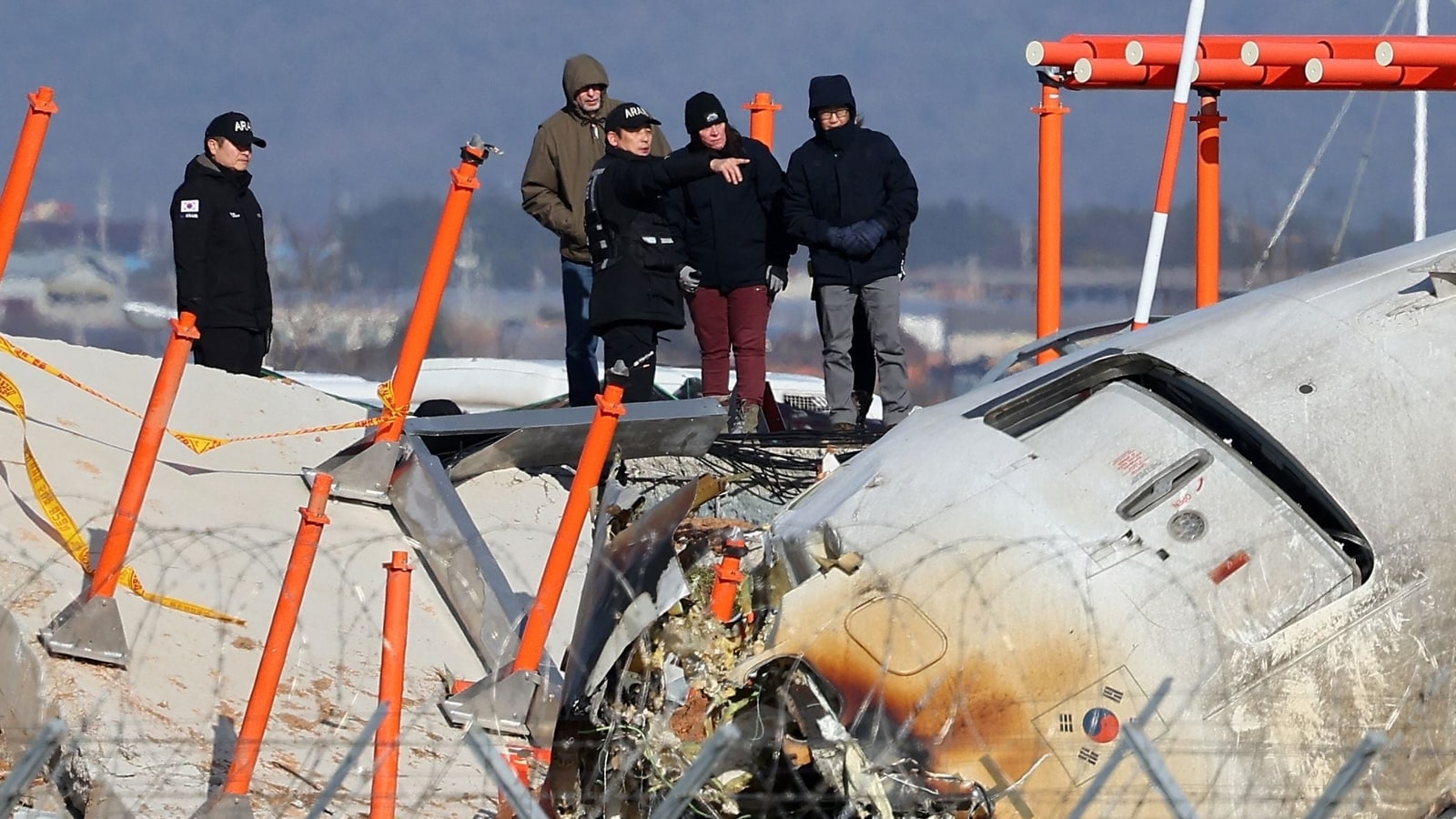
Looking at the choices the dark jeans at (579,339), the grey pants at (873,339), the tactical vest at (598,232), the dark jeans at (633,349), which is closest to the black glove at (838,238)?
the grey pants at (873,339)

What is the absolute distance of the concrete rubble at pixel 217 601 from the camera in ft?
21.6

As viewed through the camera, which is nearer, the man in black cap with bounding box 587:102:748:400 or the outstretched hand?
the outstretched hand

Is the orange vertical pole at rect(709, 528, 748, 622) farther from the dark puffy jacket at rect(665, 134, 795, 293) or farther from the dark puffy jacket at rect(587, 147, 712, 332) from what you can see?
the dark puffy jacket at rect(665, 134, 795, 293)

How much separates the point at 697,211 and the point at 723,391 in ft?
3.11

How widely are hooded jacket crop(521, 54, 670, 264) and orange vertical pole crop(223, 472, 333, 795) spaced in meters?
4.91

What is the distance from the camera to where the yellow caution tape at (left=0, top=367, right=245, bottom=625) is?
7.35 m

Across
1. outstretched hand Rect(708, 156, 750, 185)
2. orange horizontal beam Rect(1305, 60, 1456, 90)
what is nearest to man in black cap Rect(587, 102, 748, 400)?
outstretched hand Rect(708, 156, 750, 185)

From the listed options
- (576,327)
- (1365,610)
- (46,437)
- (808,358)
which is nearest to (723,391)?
(576,327)

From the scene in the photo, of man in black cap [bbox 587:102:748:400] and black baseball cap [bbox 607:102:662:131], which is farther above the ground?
black baseball cap [bbox 607:102:662:131]

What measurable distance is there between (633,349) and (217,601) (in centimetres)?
259

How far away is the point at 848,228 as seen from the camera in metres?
10.0

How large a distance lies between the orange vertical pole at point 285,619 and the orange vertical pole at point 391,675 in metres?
0.26

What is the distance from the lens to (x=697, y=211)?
33.0ft

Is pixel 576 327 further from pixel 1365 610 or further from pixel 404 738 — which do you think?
pixel 1365 610
